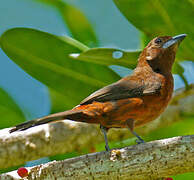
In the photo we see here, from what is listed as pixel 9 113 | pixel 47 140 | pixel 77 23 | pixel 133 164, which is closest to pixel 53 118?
pixel 47 140

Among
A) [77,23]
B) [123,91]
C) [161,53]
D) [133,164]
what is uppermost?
[77,23]

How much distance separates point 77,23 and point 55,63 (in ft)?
3.87

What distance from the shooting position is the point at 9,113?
4.66 metres

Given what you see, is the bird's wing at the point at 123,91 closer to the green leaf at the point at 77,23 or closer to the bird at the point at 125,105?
the bird at the point at 125,105

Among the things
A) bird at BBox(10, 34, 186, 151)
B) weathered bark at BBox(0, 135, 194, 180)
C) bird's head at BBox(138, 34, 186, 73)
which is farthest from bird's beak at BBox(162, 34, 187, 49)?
weathered bark at BBox(0, 135, 194, 180)

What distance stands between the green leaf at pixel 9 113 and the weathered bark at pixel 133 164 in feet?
6.25

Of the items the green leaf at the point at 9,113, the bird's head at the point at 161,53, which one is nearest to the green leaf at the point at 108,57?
the bird's head at the point at 161,53

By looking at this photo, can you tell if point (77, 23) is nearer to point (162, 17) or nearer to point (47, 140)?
point (162, 17)

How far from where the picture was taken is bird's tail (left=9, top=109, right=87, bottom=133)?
10.1ft

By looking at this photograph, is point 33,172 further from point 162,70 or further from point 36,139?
point 162,70

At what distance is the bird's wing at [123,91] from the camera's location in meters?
3.41

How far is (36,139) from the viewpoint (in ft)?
11.7

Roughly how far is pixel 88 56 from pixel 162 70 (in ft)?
2.31

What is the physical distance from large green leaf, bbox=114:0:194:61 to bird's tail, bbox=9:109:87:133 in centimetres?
137
